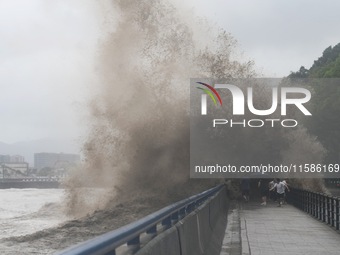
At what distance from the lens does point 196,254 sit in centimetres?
948

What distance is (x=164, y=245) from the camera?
6.42 m

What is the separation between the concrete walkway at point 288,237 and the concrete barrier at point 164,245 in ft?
19.6

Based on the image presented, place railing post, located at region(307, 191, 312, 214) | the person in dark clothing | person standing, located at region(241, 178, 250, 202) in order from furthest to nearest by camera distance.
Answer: person standing, located at region(241, 178, 250, 202) < the person in dark clothing < railing post, located at region(307, 191, 312, 214)

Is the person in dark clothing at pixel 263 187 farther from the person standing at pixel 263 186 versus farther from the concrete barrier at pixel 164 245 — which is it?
the concrete barrier at pixel 164 245

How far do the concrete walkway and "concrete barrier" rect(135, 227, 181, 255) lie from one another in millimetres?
5971

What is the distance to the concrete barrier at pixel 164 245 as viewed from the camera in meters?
5.60

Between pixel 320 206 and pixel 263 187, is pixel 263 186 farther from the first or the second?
pixel 320 206

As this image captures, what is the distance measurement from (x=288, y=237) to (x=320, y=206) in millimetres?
5536

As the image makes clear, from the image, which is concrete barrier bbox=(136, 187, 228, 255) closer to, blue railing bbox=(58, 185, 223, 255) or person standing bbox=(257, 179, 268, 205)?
blue railing bbox=(58, 185, 223, 255)

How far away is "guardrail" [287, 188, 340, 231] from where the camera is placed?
59.8ft

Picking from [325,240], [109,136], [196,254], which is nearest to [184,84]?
[109,136]

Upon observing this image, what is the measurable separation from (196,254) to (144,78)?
40873 millimetres

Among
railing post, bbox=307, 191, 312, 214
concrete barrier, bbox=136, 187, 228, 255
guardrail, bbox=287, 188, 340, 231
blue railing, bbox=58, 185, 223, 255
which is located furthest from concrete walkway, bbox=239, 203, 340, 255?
blue railing, bbox=58, 185, 223, 255

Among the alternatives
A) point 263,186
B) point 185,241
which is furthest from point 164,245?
point 263,186
